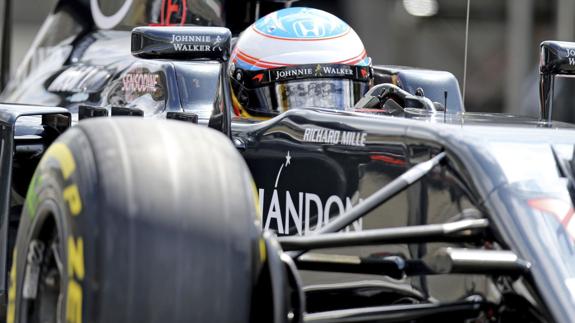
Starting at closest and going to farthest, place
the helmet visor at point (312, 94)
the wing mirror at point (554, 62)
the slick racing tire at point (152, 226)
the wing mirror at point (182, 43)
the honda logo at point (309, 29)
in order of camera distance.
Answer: the slick racing tire at point (152, 226) → the wing mirror at point (182, 43) → the wing mirror at point (554, 62) → the helmet visor at point (312, 94) → the honda logo at point (309, 29)

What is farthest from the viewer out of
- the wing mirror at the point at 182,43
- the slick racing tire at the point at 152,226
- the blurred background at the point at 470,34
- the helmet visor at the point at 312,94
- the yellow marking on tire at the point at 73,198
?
the blurred background at the point at 470,34

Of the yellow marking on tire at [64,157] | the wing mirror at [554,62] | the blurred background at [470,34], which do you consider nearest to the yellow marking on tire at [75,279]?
the yellow marking on tire at [64,157]

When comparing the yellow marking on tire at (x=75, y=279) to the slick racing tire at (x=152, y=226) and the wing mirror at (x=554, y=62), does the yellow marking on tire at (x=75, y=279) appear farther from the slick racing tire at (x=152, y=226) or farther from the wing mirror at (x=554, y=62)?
the wing mirror at (x=554, y=62)

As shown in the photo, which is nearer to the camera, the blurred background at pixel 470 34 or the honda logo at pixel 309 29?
the honda logo at pixel 309 29

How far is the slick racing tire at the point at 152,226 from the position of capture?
238 cm

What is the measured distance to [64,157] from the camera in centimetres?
266

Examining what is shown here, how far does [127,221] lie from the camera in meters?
2.41

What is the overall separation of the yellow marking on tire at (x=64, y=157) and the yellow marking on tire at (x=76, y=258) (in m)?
0.16

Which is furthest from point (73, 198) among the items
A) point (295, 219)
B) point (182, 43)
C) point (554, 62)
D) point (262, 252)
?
point (554, 62)

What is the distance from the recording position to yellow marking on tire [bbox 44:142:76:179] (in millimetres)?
2598

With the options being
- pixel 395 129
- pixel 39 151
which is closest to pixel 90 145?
pixel 395 129

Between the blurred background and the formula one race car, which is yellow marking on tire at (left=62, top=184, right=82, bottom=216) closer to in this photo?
the formula one race car

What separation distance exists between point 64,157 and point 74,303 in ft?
1.20

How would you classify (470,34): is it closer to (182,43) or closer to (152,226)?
(182,43)
